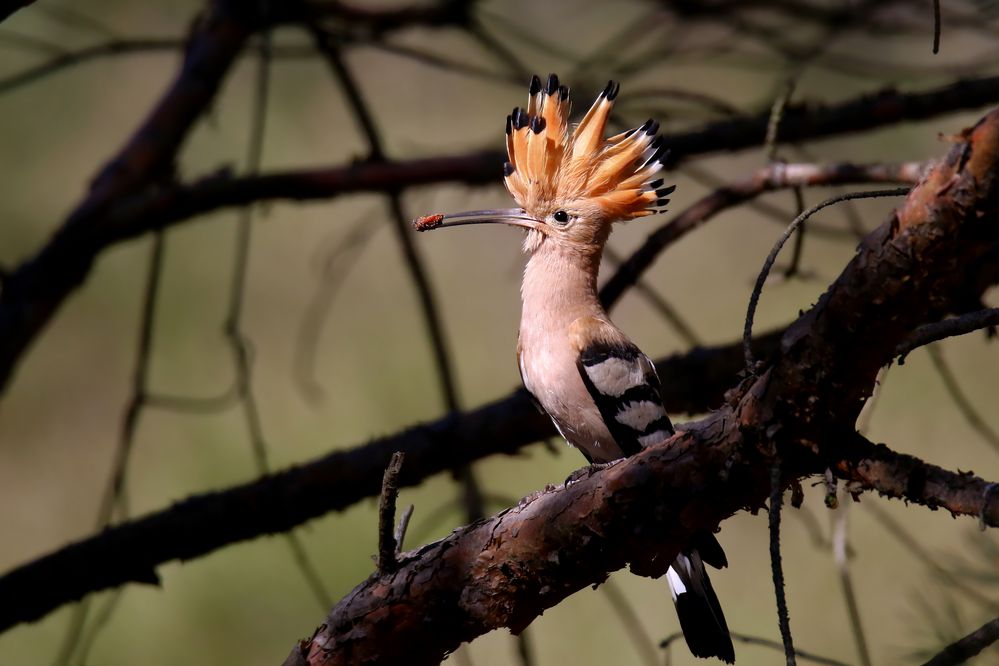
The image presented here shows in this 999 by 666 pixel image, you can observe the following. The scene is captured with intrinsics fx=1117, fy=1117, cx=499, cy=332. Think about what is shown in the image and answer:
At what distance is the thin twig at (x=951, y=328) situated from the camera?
3.06ft

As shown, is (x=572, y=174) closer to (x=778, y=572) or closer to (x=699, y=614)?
(x=699, y=614)

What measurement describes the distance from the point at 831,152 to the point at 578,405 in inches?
103

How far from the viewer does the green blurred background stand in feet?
10.4

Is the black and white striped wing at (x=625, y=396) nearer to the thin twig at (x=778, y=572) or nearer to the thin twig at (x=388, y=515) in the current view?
the thin twig at (x=388, y=515)

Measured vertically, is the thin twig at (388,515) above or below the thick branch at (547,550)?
above

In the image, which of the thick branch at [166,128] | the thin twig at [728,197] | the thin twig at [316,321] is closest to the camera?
the thin twig at [728,197]

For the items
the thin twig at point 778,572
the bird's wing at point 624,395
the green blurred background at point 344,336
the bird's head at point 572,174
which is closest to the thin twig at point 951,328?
the thin twig at point 778,572

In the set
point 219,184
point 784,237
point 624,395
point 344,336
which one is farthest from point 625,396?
point 344,336

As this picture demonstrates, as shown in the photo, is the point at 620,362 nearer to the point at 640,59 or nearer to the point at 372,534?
the point at 640,59

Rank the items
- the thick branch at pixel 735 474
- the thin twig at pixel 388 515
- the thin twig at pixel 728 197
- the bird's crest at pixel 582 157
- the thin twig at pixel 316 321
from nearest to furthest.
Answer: the thick branch at pixel 735 474 < the thin twig at pixel 388 515 < the bird's crest at pixel 582 157 < the thin twig at pixel 728 197 < the thin twig at pixel 316 321

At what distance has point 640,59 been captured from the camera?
2355mm

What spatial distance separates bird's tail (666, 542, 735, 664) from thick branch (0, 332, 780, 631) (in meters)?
0.36

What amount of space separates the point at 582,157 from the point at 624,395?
0.39 meters

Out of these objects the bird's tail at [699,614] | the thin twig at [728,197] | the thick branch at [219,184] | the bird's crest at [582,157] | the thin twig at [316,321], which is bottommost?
the bird's tail at [699,614]
